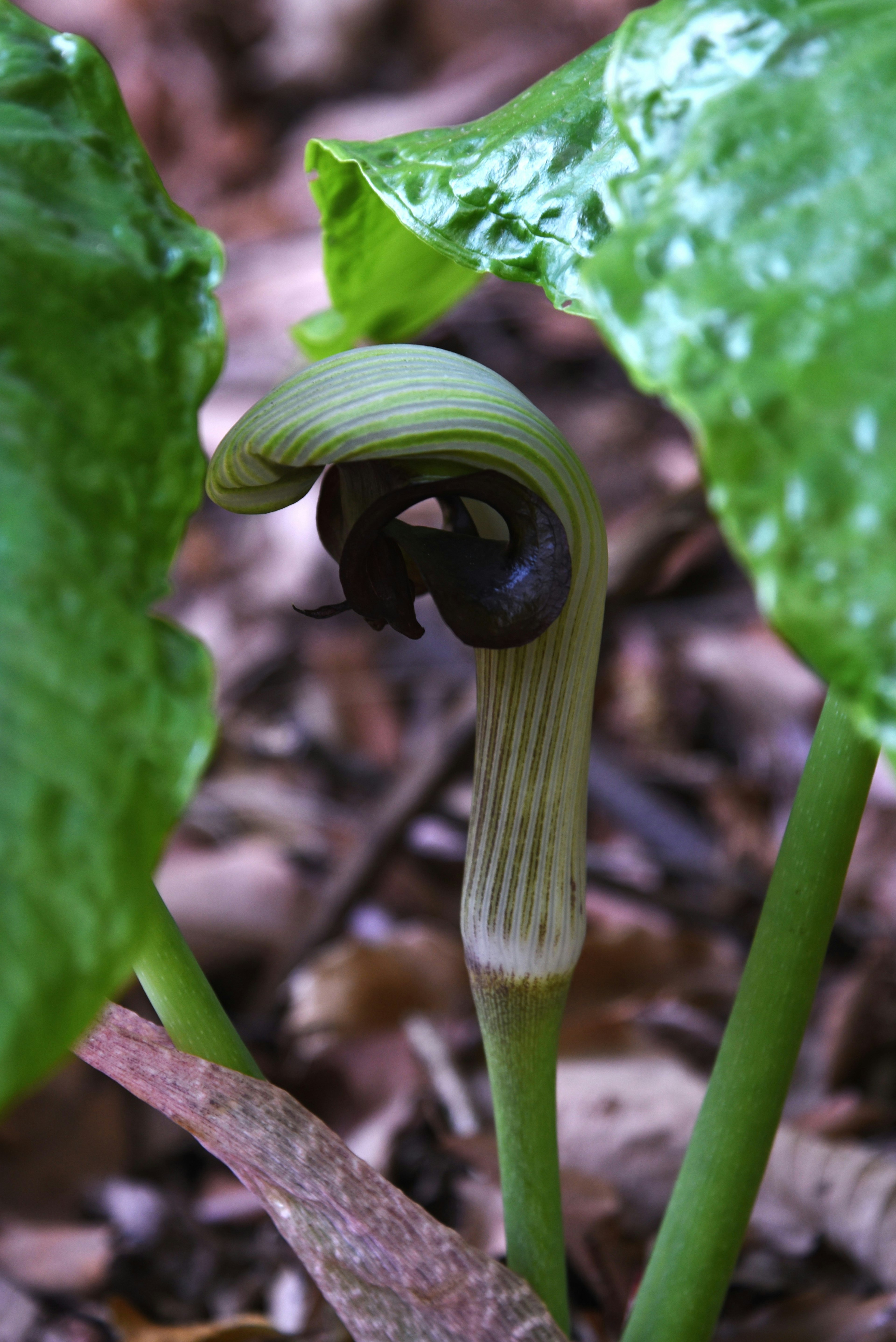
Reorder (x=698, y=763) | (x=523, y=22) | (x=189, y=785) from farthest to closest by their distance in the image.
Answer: (x=523, y=22)
(x=698, y=763)
(x=189, y=785)

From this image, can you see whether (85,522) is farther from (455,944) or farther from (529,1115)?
(455,944)

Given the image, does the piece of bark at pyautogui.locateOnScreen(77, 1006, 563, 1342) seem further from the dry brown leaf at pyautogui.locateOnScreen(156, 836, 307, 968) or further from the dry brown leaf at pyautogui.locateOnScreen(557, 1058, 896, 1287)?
the dry brown leaf at pyautogui.locateOnScreen(156, 836, 307, 968)

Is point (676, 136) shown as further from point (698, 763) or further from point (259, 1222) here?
point (698, 763)

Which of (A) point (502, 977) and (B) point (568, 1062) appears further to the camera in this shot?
(B) point (568, 1062)

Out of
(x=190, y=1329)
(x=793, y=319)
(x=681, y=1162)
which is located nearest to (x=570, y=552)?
(x=793, y=319)

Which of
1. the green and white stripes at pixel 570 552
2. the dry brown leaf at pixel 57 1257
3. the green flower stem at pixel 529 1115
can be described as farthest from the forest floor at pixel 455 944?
the green flower stem at pixel 529 1115

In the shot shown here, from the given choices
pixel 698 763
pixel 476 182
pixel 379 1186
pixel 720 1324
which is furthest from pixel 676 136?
pixel 698 763
